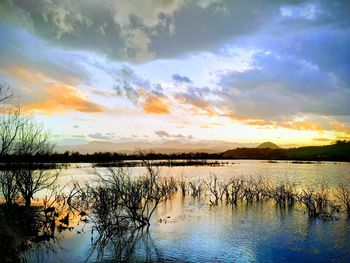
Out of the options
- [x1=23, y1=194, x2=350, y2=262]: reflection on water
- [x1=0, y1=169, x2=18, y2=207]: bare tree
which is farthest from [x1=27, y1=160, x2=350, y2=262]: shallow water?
[x1=0, y1=169, x2=18, y2=207]: bare tree

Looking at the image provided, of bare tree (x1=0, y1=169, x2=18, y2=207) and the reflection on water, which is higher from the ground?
bare tree (x1=0, y1=169, x2=18, y2=207)

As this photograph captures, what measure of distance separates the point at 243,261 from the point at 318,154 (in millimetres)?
123073

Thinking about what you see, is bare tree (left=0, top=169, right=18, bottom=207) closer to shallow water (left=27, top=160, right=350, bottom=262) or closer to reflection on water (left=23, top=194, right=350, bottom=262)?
shallow water (left=27, top=160, right=350, bottom=262)

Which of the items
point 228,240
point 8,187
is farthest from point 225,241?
point 8,187

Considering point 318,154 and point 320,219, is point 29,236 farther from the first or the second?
point 318,154

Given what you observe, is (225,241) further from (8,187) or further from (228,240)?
(8,187)

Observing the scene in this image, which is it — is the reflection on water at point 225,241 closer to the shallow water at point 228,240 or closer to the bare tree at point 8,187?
the shallow water at point 228,240

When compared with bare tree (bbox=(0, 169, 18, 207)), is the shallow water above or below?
below

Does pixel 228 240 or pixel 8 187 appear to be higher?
pixel 8 187

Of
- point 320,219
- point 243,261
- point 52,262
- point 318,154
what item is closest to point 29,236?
point 52,262

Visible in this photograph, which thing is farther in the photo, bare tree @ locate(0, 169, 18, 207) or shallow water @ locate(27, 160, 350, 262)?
bare tree @ locate(0, 169, 18, 207)

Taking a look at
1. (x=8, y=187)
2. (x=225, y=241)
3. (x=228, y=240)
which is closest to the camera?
(x=225, y=241)

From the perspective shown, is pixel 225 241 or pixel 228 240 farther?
pixel 228 240

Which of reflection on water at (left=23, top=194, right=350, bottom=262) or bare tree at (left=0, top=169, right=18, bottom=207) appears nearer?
reflection on water at (left=23, top=194, right=350, bottom=262)
